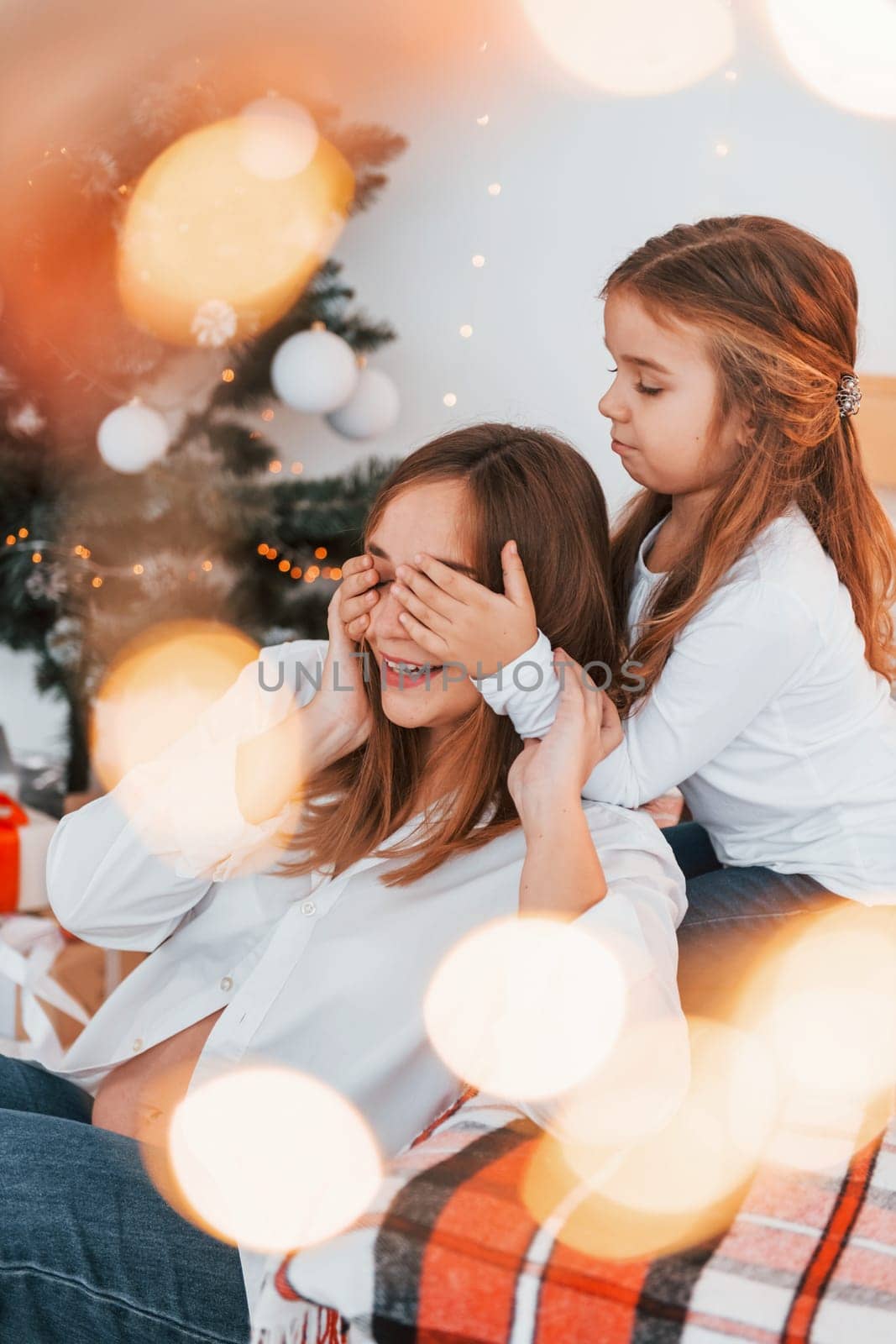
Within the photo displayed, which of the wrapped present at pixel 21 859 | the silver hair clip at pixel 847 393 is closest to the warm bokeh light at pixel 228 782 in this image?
the silver hair clip at pixel 847 393

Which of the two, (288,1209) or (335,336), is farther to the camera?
(335,336)

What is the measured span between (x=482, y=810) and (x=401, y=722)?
115 mm

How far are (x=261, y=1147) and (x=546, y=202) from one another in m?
1.96

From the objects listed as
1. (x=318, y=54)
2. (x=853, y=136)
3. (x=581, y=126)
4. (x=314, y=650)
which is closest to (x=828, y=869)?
(x=314, y=650)

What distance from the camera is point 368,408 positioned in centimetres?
212

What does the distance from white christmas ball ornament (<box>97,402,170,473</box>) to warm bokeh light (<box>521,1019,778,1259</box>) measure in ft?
5.04

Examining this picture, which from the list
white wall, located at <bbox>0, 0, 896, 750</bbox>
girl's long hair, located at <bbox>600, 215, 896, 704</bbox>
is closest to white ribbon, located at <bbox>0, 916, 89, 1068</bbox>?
girl's long hair, located at <bbox>600, 215, 896, 704</bbox>

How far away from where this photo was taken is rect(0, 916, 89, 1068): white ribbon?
4.19 ft

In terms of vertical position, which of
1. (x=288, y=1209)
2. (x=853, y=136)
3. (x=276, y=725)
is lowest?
(x=288, y=1209)

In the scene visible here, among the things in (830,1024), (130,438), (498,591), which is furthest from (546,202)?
(830,1024)

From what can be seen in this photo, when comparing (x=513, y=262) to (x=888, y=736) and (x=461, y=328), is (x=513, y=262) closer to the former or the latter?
(x=461, y=328)

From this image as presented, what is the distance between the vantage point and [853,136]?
6.64 ft

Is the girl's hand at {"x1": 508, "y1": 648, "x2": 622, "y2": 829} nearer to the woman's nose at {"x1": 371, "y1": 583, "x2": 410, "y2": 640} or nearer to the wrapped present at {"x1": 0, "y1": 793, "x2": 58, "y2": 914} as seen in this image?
the woman's nose at {"x1": 371, "y1": 583, "x2": 410, "y2": 640}

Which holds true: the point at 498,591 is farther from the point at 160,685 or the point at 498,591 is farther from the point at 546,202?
the point at 546,202
